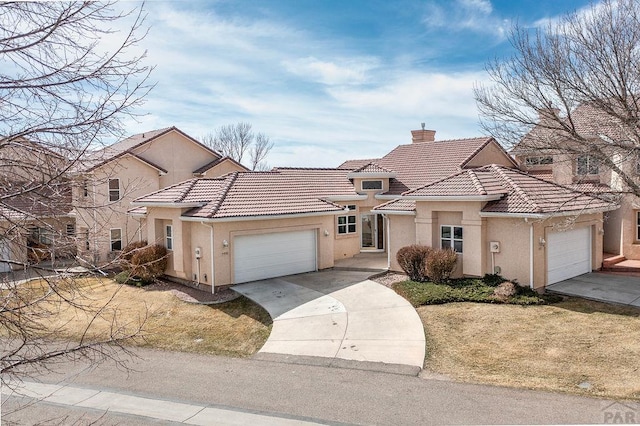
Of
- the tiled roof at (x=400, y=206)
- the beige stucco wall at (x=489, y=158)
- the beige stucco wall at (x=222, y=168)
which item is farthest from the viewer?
the beige stucco wall at (x=222, y=168)

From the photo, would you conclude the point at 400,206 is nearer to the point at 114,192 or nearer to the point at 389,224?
the point at 389,224

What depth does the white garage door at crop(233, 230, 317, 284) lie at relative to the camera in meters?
18.5

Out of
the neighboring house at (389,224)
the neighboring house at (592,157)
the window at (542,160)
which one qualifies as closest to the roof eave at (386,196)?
the neighboring house at (389,224)

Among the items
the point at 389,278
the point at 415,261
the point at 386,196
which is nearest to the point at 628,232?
the point at 415,261

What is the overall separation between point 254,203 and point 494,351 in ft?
38.4

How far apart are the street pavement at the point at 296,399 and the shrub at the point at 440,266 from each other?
770 cm

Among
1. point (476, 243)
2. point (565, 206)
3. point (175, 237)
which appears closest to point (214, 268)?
point (175, 237)

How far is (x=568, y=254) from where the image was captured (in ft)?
59.5

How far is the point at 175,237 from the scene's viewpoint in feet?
62.5

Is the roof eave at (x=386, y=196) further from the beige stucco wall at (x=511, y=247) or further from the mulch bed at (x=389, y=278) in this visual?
the beige stucco wall at (x=511, y=247)

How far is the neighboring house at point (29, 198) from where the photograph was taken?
3984 mm

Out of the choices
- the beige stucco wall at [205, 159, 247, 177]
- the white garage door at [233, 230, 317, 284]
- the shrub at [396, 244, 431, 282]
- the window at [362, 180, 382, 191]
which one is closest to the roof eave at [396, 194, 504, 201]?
the shrub at [396, 244, 431, 282]

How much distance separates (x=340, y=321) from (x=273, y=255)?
251 inches

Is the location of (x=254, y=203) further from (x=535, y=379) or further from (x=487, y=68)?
(x=535, y=379)
